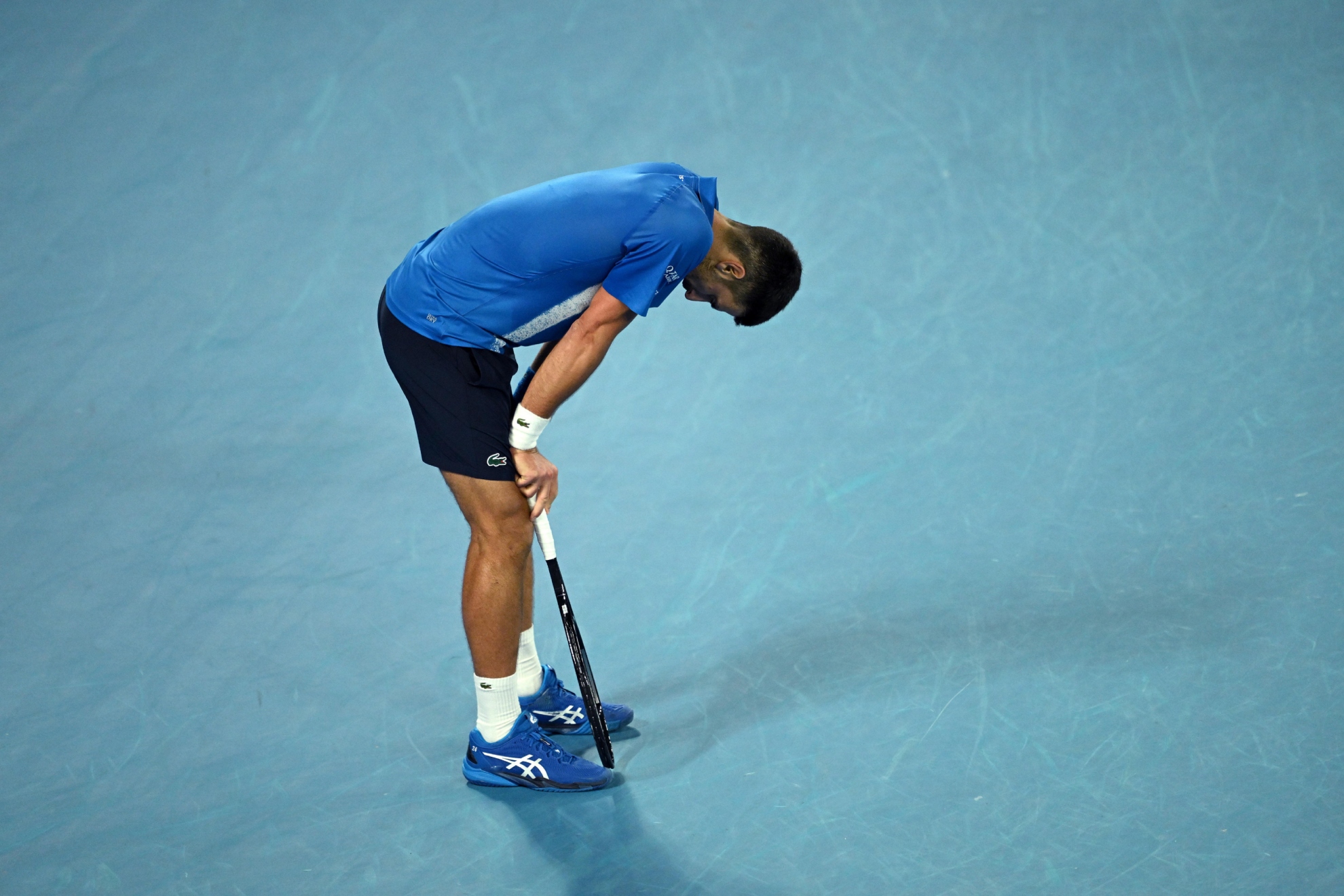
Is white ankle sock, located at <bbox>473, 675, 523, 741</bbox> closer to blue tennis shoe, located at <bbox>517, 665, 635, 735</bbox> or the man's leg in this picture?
the man's leg

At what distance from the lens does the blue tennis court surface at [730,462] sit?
102 inches

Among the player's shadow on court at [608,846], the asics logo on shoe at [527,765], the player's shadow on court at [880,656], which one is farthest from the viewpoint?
the player's shadow on court at [880,656]

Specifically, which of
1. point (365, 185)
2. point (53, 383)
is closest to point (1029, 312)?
point (365, 185)

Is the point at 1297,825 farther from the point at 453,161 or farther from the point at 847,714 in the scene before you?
the point at 453,161

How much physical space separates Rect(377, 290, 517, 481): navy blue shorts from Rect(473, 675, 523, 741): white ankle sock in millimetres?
510

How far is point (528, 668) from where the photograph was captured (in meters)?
2.95

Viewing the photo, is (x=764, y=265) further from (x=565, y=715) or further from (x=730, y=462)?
(x=730, y=462)

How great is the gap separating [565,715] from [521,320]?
107cm

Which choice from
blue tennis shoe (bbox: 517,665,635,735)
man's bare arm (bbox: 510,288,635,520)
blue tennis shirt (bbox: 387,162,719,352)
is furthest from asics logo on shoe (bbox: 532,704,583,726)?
blue tennis shirt (bbox: 387,162,719,352)

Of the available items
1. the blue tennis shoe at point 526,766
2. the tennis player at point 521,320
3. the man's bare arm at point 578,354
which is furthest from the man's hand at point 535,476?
the blue tennis shoe at point 526,766

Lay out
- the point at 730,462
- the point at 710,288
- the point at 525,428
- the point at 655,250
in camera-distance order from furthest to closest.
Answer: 1. the point at 730,462
2. the point at 710,288
3. the point at 525,428
4. the point at 655,250

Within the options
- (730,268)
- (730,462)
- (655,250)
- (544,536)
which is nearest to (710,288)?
(730,268)

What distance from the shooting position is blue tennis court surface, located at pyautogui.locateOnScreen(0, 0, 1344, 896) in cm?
258

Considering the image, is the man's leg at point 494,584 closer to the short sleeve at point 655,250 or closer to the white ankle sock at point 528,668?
the white ankle sock at point 528,668
